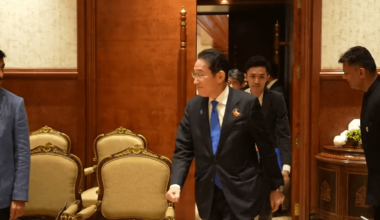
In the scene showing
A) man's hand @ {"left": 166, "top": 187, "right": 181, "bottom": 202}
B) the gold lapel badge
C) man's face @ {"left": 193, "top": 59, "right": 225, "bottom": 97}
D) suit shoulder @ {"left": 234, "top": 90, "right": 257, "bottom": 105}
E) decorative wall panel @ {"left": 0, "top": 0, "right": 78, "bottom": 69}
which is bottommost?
man's hand @ {"left": 166, "top": 187, "right": 181, "bottom": 202}

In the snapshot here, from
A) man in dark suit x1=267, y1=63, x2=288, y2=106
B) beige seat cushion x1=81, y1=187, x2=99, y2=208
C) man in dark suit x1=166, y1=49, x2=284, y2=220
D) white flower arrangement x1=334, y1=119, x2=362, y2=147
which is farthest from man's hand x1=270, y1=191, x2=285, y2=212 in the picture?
man in dark suit x1=267, y1=63, x2=288, y2=106

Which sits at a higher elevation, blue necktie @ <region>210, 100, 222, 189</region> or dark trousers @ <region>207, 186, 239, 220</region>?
blue necktie @ <region>210, 100, 222, 189</region>

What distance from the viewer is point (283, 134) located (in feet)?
12.6

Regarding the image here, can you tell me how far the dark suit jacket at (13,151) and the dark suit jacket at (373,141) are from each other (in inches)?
80.8

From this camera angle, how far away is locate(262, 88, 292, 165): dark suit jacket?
3.83 meters

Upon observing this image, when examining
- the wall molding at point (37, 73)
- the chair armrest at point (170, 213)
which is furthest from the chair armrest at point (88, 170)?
the chair armrest at point (170, 213)

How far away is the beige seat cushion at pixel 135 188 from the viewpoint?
363 cm

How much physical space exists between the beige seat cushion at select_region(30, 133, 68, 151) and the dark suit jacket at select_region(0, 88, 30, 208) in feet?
7.31

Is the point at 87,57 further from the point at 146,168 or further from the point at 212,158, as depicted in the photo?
the point at 212,158

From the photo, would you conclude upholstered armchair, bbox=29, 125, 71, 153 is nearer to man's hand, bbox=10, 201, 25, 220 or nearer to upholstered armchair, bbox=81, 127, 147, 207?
upholstered armchair, bbox=81, 127, 147, 207

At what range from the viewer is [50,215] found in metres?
3.70

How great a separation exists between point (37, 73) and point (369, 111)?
3.61 meters

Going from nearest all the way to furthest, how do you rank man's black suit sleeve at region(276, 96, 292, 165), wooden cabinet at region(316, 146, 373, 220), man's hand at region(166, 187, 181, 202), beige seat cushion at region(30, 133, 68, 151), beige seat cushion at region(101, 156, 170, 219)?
man's hand at region(166, 187, 181, 202)
beige seat cushion at region(101, 156, 170, 219)
man's black suit sleeve at region(276, 96, 292, 165)
wooden cabinet at region(316, 146, 373, 220)
beige seat cushion at region(30, 133, 68, 151)

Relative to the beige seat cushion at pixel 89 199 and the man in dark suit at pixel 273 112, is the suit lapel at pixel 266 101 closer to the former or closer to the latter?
the man in dark suit at pixel 273 112
